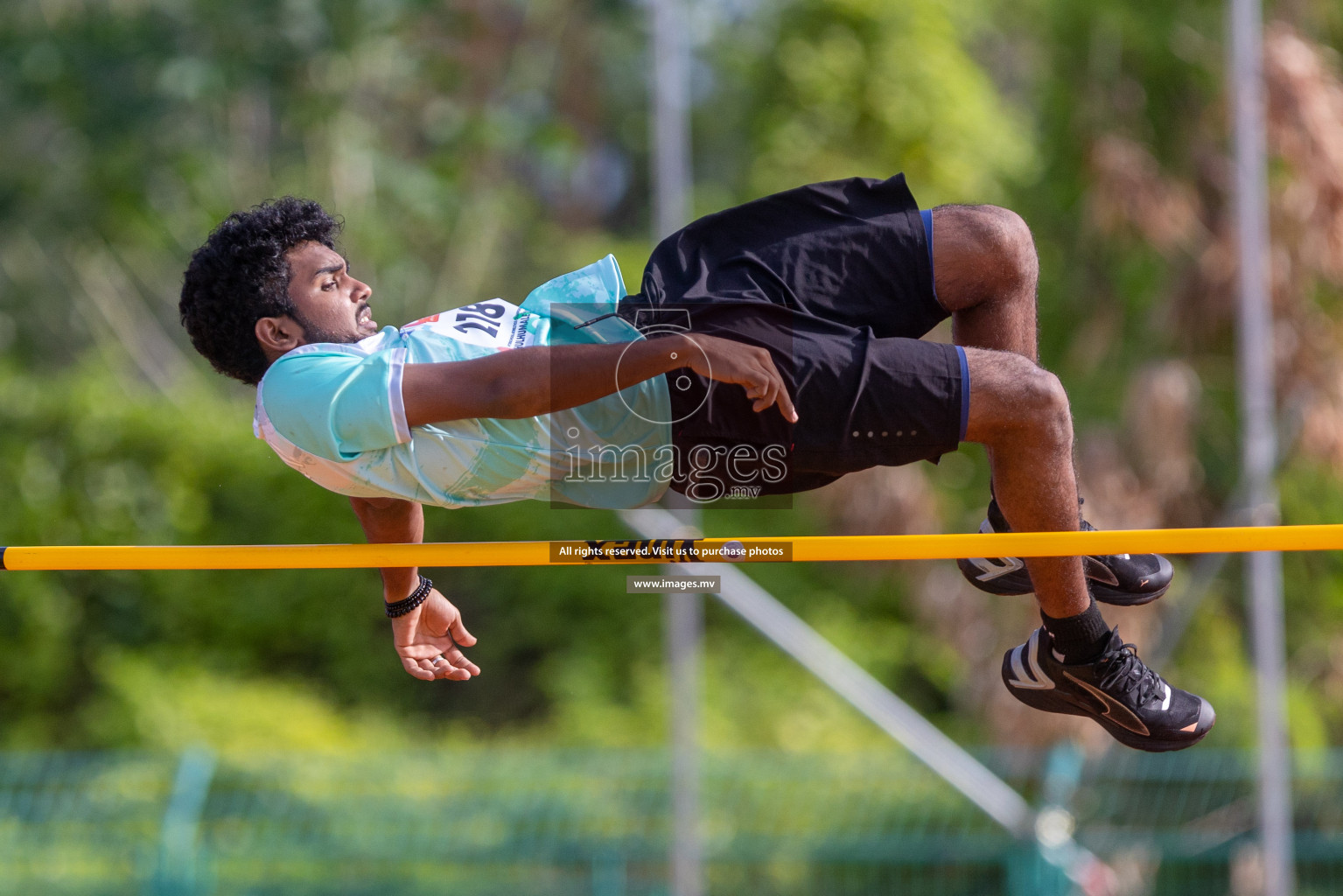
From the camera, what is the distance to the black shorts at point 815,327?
9.52ft

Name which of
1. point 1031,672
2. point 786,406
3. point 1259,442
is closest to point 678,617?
point 1259,442

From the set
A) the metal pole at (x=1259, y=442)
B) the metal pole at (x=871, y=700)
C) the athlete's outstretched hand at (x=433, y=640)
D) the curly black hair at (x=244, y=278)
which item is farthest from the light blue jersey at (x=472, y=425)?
the metal pole at (x=1259, y=442)

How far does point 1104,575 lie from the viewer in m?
3.43

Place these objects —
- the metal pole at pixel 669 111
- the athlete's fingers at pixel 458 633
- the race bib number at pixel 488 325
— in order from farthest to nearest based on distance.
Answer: the metal pole at pixel 669 111, the athlete's fingers at pixel 458 633, the race bib number at pixel 488 325

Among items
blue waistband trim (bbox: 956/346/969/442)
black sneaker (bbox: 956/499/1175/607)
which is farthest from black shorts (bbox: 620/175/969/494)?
black sneaker (bbox: 956/499/1175/607)

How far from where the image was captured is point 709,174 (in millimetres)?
11578

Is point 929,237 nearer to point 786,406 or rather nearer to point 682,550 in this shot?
point 786,406

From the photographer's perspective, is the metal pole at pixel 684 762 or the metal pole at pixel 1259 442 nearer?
the metal pole at pixel 1259 442

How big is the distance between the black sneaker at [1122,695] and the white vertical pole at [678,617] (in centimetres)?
295

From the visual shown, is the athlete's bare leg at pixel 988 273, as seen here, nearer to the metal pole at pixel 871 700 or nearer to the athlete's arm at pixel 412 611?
the athlete's arm at pixel 412 611

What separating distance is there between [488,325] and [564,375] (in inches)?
14.1

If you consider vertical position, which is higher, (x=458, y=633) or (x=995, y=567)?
(x=995, y=567)

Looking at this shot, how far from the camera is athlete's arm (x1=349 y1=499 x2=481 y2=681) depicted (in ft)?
11.3

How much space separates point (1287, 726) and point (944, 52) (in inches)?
193
